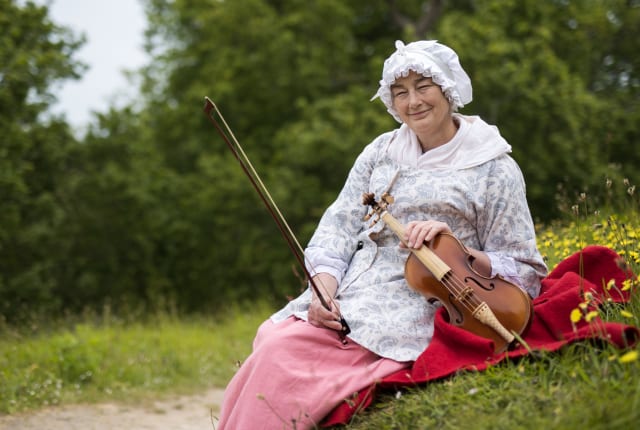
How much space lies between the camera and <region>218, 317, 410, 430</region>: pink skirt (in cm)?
271

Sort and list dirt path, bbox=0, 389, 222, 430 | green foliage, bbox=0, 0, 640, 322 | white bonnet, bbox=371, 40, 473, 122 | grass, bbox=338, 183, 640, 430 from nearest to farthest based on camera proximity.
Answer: grass, bbox=338, 183, 640, 430 < white bonnet, bbox=371, 40, 473, 122 < dirt path, bbox=0, 389, 222, 430 < green foliage, bbox=0, 0, 640, 322

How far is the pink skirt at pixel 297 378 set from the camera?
107 inches

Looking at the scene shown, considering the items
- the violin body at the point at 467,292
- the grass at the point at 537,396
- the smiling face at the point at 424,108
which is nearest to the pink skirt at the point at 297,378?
the grass at the point at 537,396

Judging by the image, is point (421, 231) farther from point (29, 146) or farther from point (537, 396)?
point (29, 146)

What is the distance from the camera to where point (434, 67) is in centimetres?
301

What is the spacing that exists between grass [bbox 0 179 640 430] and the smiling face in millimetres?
745

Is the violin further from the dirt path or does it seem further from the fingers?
the dirt path

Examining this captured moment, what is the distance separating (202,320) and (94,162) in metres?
8.13

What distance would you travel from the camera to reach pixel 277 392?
2717 millimetres

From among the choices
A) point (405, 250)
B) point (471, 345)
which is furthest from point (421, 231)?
point (471, 345)

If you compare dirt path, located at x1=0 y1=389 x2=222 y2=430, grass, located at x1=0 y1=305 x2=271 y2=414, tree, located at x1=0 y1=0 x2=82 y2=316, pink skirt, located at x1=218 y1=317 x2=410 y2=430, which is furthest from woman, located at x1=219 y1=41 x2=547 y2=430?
tree, located at x1=0 y1=0 x2=82 y2=316

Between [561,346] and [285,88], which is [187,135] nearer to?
[285,88]

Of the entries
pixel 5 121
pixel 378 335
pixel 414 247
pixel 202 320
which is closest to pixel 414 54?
pixel 414 247

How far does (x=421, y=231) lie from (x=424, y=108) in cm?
60
